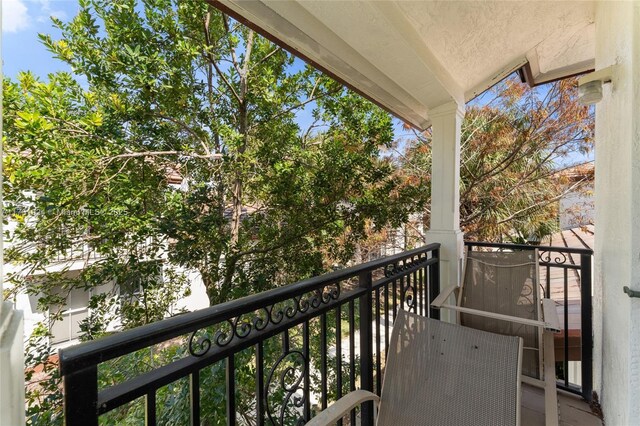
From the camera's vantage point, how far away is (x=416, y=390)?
1.59 meters

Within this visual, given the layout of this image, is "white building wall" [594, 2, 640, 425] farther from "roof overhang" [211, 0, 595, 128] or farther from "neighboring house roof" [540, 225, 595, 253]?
"neighboring house roof" [540, 225, 595, 253]

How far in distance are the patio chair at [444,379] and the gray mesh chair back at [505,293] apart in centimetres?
115

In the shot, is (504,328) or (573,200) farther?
(573,200)

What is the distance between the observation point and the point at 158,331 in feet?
3.14

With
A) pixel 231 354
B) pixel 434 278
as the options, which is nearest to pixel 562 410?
pixel 434 278

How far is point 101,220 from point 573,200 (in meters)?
8.44

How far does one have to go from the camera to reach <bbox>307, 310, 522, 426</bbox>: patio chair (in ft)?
4.67

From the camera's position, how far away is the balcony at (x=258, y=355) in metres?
0.87

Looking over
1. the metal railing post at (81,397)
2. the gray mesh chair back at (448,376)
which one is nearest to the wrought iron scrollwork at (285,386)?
the gray mesh chair back at (448,376)

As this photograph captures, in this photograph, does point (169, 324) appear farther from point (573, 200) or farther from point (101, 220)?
point (573, 200)

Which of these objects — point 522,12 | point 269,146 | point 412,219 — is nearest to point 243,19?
point 522,12

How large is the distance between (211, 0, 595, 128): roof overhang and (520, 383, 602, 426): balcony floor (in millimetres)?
2709

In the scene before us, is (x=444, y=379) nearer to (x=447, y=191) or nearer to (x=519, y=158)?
(x=447, y=191)

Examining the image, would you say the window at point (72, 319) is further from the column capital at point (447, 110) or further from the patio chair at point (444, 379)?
the column capital at point (447, 110)
